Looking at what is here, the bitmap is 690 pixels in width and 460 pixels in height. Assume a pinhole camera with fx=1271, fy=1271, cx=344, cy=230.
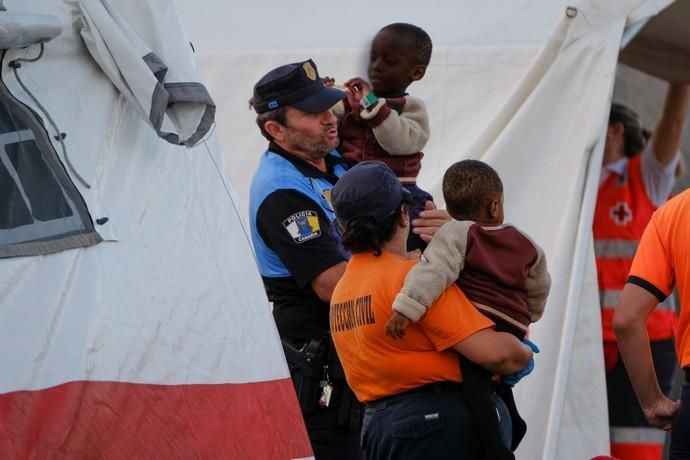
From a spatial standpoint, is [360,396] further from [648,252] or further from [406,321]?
[648,252]

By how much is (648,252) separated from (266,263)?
4.04 ft

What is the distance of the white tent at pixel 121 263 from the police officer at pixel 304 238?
0.14 metres

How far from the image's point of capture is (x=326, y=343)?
4.11m

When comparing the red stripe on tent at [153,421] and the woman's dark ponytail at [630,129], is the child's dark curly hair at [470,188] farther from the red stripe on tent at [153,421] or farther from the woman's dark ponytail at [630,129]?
the woman's dark ponytail at [630,129]

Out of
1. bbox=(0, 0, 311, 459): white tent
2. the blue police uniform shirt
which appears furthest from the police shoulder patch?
bbox=(0, 0, 311, 459): white tent

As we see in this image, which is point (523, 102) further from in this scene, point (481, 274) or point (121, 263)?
point (121, 263)

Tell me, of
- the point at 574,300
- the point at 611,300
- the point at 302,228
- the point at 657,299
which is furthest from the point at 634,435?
the point at 302,228

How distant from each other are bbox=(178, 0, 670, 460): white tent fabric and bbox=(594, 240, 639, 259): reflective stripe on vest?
1.21m

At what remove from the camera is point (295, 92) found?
414 cm

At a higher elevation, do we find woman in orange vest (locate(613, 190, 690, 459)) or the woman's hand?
the woman's hand

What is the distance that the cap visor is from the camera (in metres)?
4.12

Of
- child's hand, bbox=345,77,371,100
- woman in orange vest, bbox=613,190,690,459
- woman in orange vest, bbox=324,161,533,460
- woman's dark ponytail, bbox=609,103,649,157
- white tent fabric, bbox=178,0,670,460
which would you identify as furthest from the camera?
woman's dark ponytail, bbox=609,103,649,157

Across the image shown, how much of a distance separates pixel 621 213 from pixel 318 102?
2963mm

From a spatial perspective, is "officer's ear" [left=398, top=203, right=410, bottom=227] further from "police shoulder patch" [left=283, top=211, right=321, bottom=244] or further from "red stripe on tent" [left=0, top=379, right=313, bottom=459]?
"red stripe on tent" [left=0, top=379, right=313, bottom=459]
